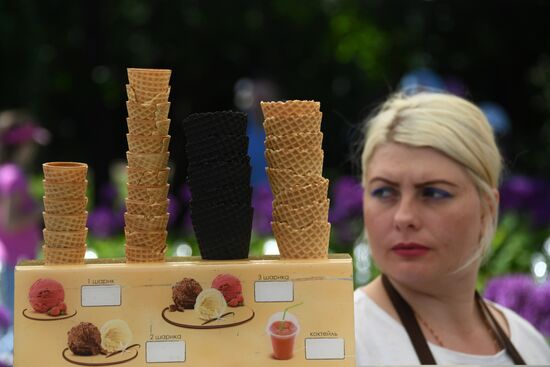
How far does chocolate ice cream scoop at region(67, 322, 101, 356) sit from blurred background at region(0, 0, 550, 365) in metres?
4.71

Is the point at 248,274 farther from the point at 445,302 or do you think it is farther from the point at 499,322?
the point at 499,322

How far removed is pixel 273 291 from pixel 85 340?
0.42 meters

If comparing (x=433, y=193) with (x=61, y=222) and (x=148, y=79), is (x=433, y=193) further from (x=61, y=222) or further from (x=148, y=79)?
(x=61, y=222)

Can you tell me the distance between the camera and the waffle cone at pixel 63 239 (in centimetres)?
199

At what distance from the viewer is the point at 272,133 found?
2047 millimetres

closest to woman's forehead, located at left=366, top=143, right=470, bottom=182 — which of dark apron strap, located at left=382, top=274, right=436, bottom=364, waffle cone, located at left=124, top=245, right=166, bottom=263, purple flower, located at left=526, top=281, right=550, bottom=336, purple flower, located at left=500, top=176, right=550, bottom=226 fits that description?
dark apron strap, located at left=382, top=274, right=436, bottom=364

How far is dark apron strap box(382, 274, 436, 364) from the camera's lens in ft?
8.75

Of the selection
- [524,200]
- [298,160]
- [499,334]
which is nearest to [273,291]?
[298,160]

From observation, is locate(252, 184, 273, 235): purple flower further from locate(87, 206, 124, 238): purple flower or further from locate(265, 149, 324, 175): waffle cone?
locate(265, 149, 324, 175): waffle cone

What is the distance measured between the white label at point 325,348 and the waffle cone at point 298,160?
38 centimetres

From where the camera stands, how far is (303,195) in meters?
2.01

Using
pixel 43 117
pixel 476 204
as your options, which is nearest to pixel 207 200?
pixel 476 204

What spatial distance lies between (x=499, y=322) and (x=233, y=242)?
4.48ft

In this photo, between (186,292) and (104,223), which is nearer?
(186,292)
